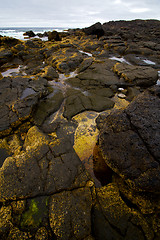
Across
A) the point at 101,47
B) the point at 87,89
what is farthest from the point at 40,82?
the point at 101,47

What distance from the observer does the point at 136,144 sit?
2168mm

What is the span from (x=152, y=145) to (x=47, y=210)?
84.1 inches

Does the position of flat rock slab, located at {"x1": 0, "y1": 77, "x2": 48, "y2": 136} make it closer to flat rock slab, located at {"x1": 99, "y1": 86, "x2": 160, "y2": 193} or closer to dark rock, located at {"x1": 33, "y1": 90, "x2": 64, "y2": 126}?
dark rock, located at {"x1": 33, "y1": 90, "x2": 64, "y2": 126}

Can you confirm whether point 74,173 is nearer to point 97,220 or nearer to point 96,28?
point 97,220

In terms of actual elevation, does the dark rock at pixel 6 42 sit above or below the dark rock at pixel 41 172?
above

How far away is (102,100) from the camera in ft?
16.5

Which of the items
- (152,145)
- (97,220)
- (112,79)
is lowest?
(97,220)

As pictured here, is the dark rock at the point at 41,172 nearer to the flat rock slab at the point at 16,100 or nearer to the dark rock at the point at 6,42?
the flat rock slab at the point at 16,100

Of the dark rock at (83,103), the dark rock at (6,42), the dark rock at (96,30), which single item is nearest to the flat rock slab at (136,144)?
the dark rock at (83,103)

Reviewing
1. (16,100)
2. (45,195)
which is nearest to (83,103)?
(16,100)

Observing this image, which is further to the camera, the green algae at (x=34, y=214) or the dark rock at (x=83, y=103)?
the dark rock at (x=83, y=103)

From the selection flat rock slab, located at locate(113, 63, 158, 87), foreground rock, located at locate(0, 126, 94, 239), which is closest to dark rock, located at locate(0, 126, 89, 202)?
foreground rock, located at locate(0, 126, 94, 239)

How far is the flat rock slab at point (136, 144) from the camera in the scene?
6.24 ft

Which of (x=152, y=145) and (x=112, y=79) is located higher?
(x=112, y=79)
